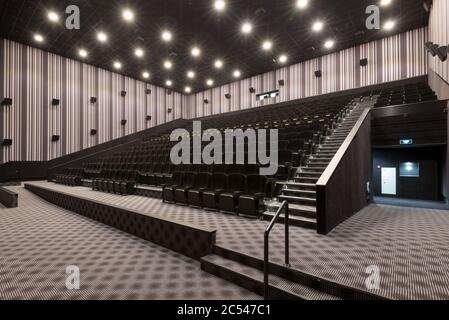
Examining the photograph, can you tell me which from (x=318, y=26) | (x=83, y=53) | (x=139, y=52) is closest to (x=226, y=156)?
(x=318, y=26)

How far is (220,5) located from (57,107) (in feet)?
23.6

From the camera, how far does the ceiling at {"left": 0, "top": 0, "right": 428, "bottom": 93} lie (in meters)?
6.31

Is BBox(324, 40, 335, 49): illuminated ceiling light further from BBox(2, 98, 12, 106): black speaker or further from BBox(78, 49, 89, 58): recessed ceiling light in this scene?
BBox(2, 98, 12, 106): black speaker

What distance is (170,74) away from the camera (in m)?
11.3

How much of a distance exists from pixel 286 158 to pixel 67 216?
437 cm

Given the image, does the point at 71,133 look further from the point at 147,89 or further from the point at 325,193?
the point at 325,193

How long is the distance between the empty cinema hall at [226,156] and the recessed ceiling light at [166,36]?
238 mm

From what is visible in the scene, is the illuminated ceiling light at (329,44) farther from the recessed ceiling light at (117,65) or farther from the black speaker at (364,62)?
the recessed ceiling light at (117,65)

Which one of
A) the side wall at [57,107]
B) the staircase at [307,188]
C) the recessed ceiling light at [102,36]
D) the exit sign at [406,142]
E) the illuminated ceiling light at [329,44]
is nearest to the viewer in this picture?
the staircase at [307,188]

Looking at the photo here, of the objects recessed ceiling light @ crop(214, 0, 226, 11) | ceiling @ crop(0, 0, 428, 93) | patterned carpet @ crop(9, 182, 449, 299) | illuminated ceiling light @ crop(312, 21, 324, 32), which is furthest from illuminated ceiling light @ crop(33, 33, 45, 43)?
illuminated ceiling light @ crop(312, 21, 324, 32)

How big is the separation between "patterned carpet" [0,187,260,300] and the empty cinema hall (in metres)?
0.02

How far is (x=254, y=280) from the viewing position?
200 cm

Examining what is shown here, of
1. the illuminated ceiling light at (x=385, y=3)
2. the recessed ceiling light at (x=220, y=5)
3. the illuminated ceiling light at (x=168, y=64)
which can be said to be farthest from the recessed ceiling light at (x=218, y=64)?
the illuminated ceiling light at (x=385, y=3)

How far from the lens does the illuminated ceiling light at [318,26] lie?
7164mm
